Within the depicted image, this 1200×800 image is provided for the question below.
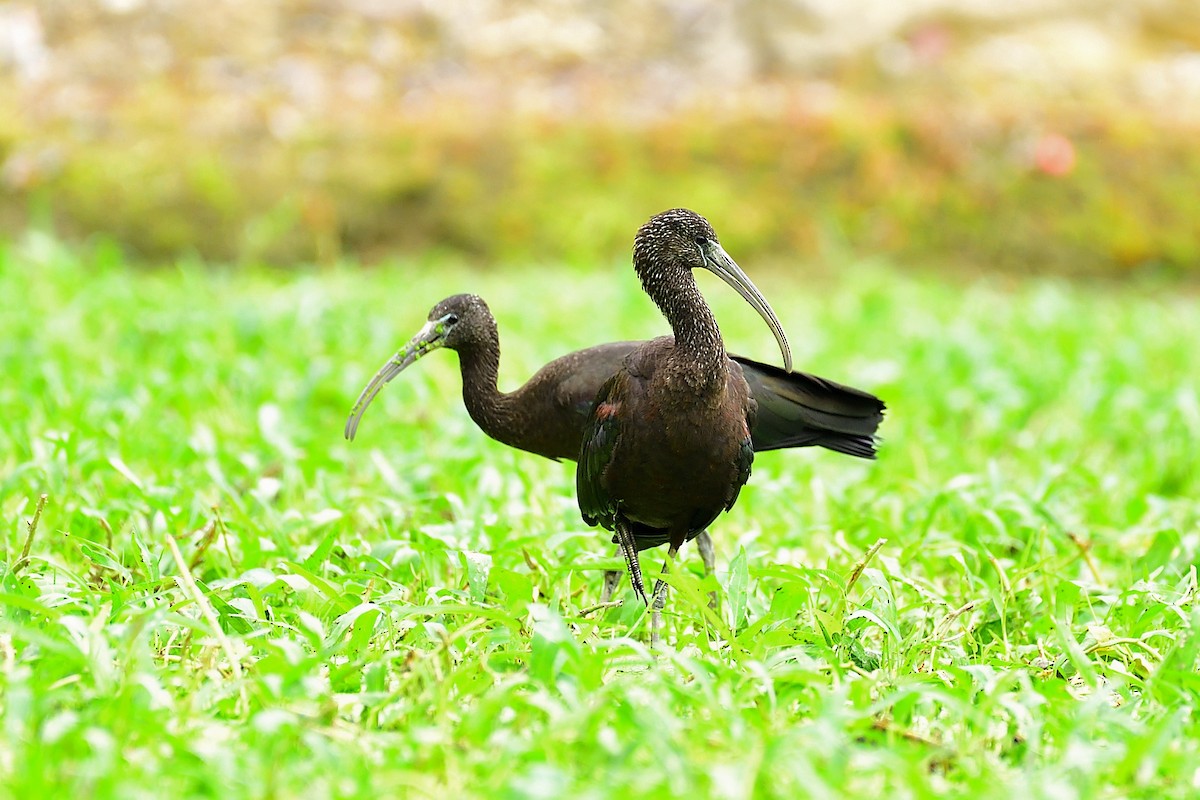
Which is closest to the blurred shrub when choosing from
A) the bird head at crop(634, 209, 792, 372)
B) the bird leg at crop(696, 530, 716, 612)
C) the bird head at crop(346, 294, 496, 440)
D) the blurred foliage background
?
the blurred foliage background

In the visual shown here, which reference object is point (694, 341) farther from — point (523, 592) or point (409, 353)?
point (409, 353)

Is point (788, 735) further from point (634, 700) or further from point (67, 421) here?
point (67, 421)

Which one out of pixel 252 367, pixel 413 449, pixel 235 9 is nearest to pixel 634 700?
pixel 413 449

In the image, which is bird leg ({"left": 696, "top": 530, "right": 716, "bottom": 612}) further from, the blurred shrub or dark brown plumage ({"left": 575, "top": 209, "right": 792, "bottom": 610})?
the blurred shrub

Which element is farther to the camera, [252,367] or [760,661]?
[252,367]

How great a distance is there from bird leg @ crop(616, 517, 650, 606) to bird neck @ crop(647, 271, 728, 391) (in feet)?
1.67

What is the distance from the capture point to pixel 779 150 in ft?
33.5

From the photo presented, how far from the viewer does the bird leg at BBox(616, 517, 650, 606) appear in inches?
138

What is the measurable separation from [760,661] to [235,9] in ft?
32.2

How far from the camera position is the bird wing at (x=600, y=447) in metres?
3.50

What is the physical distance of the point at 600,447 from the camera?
11.6 feet

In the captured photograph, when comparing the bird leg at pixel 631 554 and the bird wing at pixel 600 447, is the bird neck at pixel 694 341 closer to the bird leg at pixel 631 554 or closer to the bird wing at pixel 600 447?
the bird wing at pixel 600 447

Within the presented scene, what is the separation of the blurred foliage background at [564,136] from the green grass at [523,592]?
272cm

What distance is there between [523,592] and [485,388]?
0.85m
